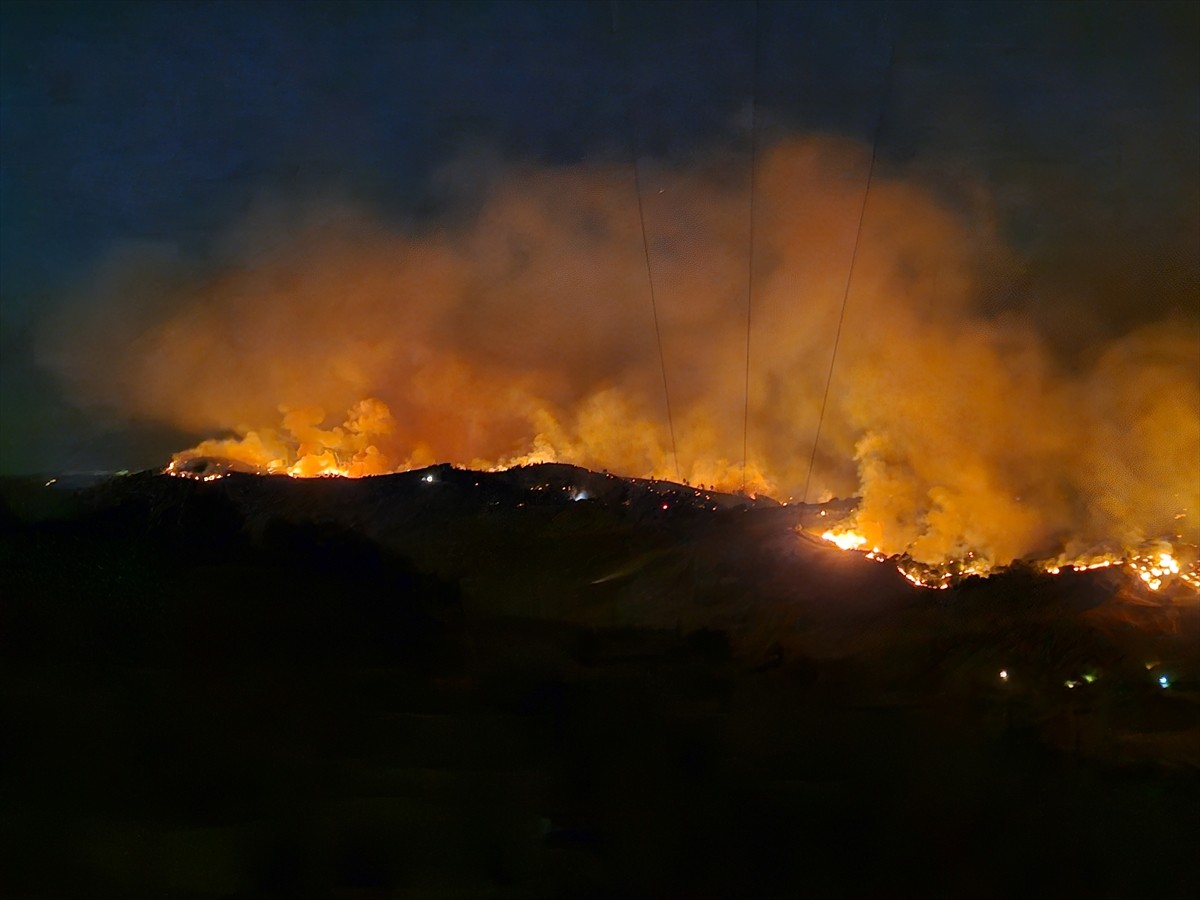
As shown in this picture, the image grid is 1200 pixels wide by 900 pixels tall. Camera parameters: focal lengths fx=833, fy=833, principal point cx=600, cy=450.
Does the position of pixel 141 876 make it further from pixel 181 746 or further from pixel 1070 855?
pixel 1070 855

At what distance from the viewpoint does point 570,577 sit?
9.45 meters

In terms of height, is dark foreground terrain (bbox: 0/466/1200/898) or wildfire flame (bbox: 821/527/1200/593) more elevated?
wildfire flame (bbox: 821/527/1200/593)

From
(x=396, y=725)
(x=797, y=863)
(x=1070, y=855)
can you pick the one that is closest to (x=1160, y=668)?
(x=1070, y=855)

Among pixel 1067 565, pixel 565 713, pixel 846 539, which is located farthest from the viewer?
pixel 846 539

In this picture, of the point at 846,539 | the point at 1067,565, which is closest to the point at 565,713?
the point at 846,539

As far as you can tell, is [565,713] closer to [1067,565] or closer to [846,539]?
[846,539]

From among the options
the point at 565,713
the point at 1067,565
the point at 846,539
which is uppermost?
the point at 846,539

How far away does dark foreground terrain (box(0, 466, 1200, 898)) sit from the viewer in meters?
7.22

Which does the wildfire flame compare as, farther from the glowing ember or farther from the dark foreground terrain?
the dark foreground terrain

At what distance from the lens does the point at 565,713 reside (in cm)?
818

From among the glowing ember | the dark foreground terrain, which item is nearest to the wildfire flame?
the glowing ember

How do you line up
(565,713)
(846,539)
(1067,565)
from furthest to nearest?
1. (846,539)
2. (1067,565)
3. (565,713)

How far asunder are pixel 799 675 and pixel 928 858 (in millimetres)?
1943

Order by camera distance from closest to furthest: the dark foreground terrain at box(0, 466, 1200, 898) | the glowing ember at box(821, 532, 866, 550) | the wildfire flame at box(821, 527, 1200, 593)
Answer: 1. the dark foreground terrain at box(0, 466, 1200, 898)
2. the wildfire flame at box(821, 527, 1200, 593)
3. the glowing ember at box(821, 532, 866, 550)
